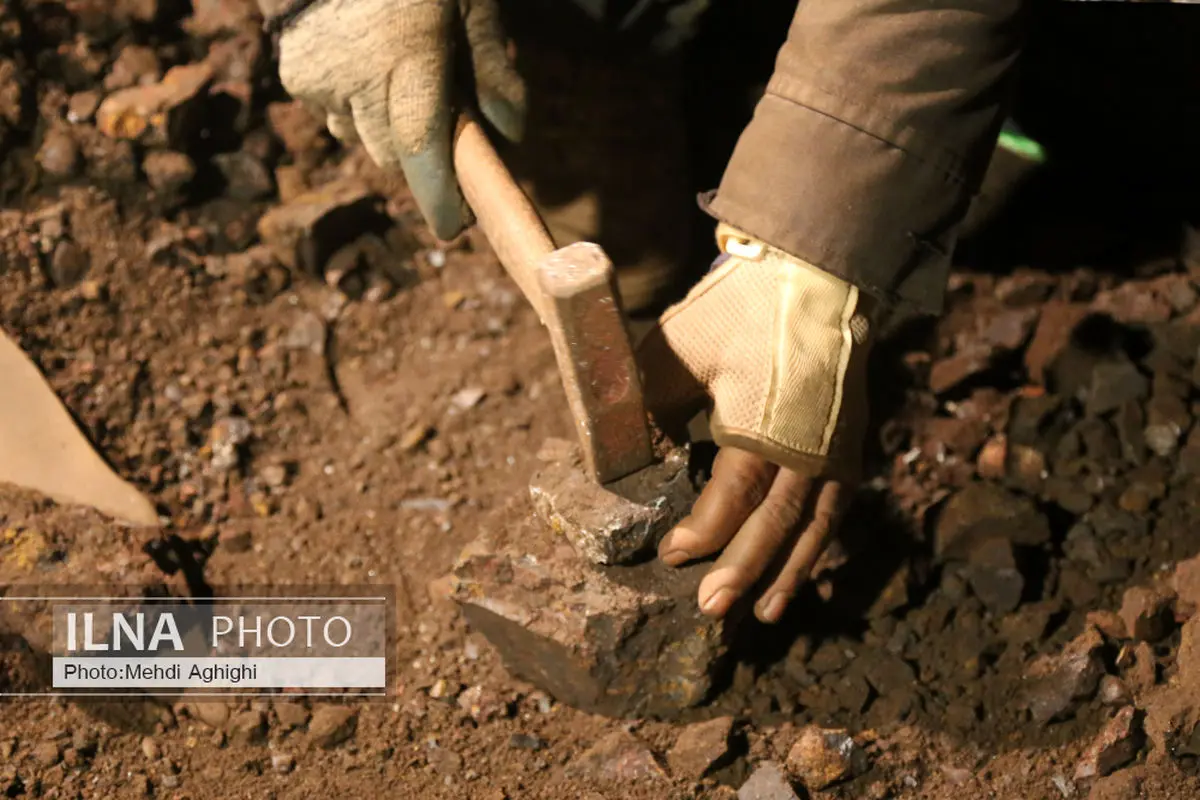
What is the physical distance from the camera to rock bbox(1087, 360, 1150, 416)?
2.29 m

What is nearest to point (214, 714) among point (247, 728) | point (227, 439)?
point (247, 728)

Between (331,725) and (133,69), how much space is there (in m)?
1.70

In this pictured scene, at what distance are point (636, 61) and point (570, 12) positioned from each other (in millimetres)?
178

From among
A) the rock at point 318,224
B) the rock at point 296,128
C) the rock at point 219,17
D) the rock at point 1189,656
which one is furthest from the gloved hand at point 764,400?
the rock at point 219,17

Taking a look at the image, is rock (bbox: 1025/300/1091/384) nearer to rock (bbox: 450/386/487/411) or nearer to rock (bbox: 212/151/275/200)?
rock (bbox: 450/386/487/411)

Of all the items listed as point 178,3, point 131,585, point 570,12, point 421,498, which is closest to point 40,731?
point 131,585

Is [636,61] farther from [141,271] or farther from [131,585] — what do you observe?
[131,585]

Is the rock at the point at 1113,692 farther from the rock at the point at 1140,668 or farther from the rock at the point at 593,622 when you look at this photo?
the rock at the point at 593,622

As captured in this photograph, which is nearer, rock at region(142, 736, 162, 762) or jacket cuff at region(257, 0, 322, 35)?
rock at region(142, 736, 162, 762)

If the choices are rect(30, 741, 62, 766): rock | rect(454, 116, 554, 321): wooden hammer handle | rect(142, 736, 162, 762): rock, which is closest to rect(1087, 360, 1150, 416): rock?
rect(454, 116, 554, 321): wooden hammer handle

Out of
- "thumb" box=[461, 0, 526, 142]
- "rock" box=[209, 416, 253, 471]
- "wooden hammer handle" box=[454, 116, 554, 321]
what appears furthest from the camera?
"rock" box=[209, 416, 253, 471]

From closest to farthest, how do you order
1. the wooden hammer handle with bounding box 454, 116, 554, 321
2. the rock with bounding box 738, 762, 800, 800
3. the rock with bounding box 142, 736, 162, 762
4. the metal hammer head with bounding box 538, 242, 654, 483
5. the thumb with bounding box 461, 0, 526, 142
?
the metal hammer head with bounding box 538, 242, 654, 483 → the wooden hammer handle with bounding box 454, 116, 554, 321 → the rock with bounding box 738, 762, 800, 800 → the rock with bounding box 142, 736, 162, 762 → the thumb with bounding box 461, 0, 526, 142

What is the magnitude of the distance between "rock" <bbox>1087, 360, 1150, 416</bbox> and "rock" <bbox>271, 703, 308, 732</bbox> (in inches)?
60.7

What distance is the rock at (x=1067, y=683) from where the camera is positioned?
1.89 metres
